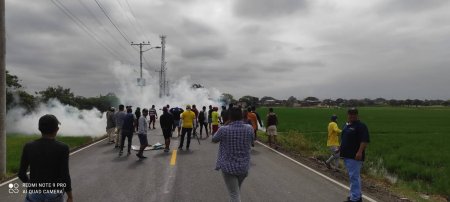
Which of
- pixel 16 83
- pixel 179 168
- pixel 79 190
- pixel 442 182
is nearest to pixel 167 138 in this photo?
pixel 179 168

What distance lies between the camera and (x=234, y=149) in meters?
6.12

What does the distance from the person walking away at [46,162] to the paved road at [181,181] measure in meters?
3.92

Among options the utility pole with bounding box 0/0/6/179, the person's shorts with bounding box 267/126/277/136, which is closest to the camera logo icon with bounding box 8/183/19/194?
the utility pole with bounding box 0/0/6/179

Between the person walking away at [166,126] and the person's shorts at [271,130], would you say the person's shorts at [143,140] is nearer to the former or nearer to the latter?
the person walking away at [166,126]

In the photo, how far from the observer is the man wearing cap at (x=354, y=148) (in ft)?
26.5

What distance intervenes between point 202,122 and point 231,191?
17798mm

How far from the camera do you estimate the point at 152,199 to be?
27.3 feet

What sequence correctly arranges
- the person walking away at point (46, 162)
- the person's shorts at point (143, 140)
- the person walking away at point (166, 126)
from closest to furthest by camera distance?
the person walking away at point (46, 162), the person's shorts at point (143, 140), the person walking away at point (166, 126)

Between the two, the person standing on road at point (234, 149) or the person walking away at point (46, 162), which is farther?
the person standing on road at point (234, 149)

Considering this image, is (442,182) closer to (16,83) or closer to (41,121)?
(41,121)

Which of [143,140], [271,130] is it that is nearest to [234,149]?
[143,140]

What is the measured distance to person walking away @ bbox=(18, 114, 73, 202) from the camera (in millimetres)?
4387

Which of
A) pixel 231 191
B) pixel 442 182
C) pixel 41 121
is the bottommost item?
pixel 442 182

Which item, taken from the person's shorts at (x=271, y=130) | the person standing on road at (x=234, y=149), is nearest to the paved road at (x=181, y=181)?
the person standing on road at (x=234, y=149)
